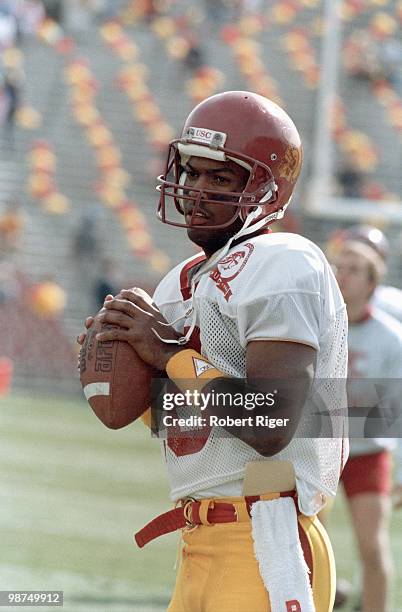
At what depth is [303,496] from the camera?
265cm

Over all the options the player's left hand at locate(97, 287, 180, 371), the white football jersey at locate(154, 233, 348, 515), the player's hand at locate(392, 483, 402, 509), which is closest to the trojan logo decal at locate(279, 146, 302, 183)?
the white football jersey at locate(154, 233, 348, 515)

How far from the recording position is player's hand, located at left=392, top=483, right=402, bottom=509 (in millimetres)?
5754

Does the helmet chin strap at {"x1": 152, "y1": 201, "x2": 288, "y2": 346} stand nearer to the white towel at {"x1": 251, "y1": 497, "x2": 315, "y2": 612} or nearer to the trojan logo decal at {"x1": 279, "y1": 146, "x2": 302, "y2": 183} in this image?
the trojan logo decal at {"x1": 279, "y1": 146, "x2": 302, "y2": 183}

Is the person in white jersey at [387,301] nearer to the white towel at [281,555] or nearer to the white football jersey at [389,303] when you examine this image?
the white football jersey at [389,303]

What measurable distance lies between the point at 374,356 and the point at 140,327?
9.53ft

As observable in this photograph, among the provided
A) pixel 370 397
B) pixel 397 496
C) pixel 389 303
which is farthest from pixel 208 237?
pixel 397 496

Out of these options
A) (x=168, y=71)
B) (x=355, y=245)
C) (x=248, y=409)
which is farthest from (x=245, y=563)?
(x=168, y=71)

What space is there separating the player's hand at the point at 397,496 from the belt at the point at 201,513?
3.13 metres

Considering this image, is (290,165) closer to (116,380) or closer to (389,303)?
(116,380)

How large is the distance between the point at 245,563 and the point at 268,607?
11cm

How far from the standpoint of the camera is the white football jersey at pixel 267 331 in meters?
2.52

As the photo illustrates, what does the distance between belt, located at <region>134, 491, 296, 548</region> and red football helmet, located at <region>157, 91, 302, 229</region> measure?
615mm

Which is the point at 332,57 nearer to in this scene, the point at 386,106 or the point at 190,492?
the point at 386,106

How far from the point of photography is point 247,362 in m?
2.52
